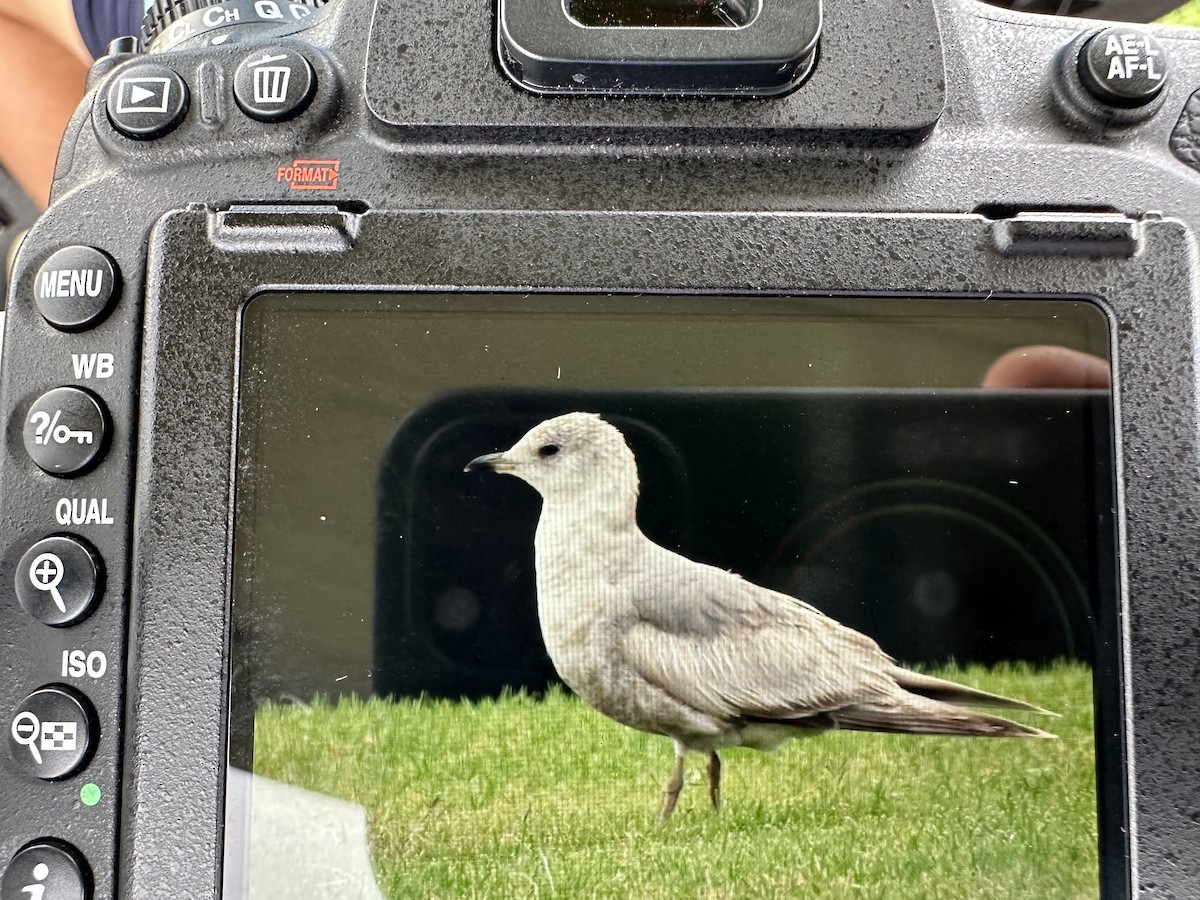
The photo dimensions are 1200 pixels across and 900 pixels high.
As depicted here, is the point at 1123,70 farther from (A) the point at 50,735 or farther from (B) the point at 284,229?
(A) the point at 50,735

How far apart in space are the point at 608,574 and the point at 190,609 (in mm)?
167

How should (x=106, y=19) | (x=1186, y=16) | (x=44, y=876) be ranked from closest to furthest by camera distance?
(x=44, y=876), (x=106, y=19), (x=1186, y=16)

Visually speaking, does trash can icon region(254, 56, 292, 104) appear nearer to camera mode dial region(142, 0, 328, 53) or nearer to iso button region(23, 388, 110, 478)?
camera mode dial region(142, 0, 328, 53)

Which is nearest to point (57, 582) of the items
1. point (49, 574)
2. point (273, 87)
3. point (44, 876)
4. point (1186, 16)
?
point (49, 574)

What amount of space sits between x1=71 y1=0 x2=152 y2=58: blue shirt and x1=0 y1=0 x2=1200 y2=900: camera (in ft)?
0.84

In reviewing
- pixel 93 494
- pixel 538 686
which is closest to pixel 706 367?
pixel 538 686

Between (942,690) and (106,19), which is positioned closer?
(942,690)

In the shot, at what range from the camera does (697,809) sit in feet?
1.24

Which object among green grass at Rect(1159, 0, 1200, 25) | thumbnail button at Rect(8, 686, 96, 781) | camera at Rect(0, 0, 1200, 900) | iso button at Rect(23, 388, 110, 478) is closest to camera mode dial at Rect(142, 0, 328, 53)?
camera at Rect(0, 0, 1200, 900)

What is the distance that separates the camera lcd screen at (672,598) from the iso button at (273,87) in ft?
0.25

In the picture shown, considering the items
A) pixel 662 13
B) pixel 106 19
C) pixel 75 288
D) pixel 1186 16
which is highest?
pixel 1186 16

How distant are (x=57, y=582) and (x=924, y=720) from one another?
35 centimetres

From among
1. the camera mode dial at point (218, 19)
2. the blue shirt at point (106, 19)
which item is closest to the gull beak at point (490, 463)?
the camera mode dial at point (218, 19)

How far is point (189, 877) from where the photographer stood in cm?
38
